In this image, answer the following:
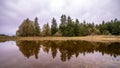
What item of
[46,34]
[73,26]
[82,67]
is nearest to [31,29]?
[46,34]

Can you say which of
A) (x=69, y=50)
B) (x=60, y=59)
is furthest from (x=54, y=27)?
(x=60, y=59)

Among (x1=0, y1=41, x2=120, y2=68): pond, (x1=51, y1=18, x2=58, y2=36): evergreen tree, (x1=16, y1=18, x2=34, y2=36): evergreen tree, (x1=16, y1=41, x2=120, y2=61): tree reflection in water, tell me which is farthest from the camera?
(x1=51, y1=18, x2=58, y2=36): evergreen tree

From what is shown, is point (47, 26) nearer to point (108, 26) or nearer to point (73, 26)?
point (73, 26)

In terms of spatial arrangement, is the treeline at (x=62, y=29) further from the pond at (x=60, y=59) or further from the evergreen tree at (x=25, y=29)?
the pond at (x=60, y=59)

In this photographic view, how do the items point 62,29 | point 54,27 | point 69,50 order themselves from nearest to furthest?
1. point 69,50
2. point 62,29
3. point 54,27

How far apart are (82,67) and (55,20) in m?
83.3

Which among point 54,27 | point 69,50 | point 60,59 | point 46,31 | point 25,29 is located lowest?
point 60,59

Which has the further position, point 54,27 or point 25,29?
point 54,27

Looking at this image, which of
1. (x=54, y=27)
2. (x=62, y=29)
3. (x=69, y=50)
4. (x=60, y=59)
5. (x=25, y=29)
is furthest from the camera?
(x=54, y=27)

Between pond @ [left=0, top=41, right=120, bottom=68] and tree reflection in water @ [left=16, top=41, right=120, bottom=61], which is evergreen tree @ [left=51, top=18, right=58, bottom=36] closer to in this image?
tree reflection in water @ [left=16, top=41, right=120, bottom=61]

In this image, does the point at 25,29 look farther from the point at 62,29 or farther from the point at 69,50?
the point at 69,50

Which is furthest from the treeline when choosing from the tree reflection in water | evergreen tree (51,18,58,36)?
the tree reflection in water

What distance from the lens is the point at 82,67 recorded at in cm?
1225

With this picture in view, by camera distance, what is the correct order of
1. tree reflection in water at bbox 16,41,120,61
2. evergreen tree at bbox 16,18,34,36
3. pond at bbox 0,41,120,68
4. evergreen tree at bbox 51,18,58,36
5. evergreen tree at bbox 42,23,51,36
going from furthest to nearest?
evergreen tree at bbox 51,18,58,36, evergreen tree at bbox 42,23,51,36, evergreen tree at bbox 16,18,34,36, tree reflection in water at bbox 16,41,120,61, pond at bbox 0,41,120,68
